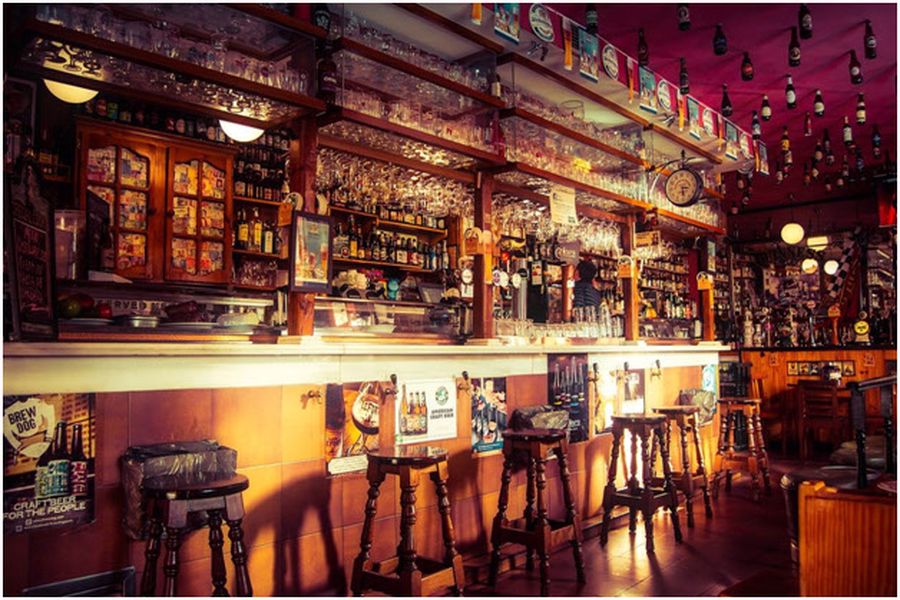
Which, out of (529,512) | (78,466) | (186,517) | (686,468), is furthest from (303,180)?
(686,468)

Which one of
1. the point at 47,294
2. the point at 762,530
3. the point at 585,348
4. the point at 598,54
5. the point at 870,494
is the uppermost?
the point at 598,54

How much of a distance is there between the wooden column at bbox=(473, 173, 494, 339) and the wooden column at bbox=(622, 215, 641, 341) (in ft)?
6.02

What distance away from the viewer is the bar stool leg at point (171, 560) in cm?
227

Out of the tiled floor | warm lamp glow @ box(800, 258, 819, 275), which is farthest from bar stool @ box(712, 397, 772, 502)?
warm lamp glow @ box(800, 258, 819, 275)

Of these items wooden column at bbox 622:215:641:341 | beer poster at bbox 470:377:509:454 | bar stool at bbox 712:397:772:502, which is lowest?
bar stool at bbox 712:397:772:502

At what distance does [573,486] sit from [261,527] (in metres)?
2.43

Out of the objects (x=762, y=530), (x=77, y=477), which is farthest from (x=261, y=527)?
(x=762, y=530)

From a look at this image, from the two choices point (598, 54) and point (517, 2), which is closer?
point (517, 2)

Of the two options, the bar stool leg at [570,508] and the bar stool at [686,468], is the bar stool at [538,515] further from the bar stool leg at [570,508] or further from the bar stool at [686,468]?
the bar stool at [686,468]

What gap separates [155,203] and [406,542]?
13.1 feet

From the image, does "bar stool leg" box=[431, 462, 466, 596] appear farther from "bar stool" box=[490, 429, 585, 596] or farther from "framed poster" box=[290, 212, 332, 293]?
"framed poster" box=[290, 212, 332, 293]

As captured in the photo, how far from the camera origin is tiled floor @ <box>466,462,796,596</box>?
11.5 feet

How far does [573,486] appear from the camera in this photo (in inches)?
185

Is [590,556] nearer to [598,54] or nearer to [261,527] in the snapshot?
[261,527]
